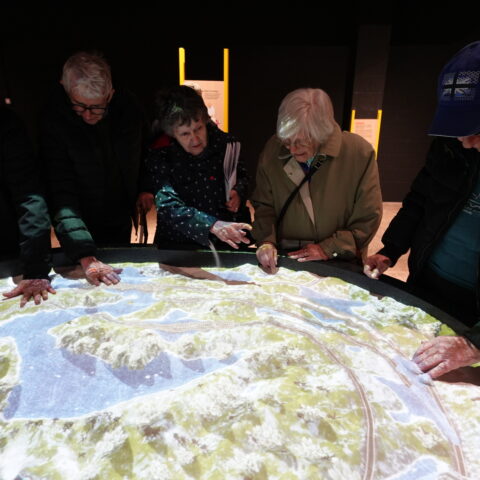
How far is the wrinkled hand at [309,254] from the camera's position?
1.92 meters

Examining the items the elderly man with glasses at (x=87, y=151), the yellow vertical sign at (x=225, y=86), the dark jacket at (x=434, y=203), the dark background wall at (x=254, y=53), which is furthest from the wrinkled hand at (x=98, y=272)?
the dark background wall at (x=254, y=53)

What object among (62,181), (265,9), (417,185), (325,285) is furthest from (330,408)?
(265,9)

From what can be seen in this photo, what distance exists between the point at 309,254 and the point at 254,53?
469 cm

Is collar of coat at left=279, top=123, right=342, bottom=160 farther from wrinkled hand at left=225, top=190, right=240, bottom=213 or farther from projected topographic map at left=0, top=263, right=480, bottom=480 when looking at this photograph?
projected topographic map at left=0, top=263, right=480, bottom=480

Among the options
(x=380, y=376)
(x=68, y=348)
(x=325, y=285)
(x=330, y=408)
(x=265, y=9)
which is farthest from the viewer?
(x=265, y=9)

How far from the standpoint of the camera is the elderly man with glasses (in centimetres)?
181

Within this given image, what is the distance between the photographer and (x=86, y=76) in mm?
1773

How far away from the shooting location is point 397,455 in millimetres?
1008

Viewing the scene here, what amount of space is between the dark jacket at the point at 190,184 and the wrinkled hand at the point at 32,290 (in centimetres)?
62

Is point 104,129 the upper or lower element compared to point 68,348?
upper

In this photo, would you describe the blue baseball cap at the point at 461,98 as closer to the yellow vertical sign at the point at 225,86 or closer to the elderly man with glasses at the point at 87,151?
the elderly man with glasses at the point at 87,151

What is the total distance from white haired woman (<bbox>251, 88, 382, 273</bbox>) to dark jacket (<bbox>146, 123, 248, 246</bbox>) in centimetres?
23

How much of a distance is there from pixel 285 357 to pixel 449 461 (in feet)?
1.73

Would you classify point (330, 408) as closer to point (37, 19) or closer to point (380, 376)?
point (380, 376)
